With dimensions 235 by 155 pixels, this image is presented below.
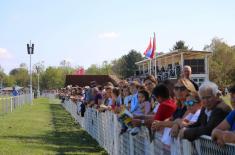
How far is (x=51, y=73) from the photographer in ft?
436

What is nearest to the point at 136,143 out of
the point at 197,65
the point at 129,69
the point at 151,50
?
the point at 151,50

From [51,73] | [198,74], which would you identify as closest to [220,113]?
[198,74]

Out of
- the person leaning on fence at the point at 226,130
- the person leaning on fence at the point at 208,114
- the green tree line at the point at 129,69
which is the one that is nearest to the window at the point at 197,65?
the green tree line at the point at 129,69

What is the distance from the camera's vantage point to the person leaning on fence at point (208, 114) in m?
4.91

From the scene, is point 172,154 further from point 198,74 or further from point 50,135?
point 198,74

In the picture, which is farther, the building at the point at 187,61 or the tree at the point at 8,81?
the tree at the point at 8,81

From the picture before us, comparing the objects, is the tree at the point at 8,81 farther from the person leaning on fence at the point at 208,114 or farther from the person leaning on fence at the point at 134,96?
the person leaning on fence at the point at 208,114

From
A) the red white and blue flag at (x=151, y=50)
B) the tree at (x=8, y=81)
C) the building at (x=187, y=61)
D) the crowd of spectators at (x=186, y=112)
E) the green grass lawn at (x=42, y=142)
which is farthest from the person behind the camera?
the tree at (x=8, y=81)

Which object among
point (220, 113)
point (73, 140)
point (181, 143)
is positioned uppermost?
point (220, 113)

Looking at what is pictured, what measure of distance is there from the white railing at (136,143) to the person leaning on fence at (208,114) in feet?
0.35

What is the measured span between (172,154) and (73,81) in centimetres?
5307

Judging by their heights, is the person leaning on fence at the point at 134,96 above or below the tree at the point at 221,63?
below

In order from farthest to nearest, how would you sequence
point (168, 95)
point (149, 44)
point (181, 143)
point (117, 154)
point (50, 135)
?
point (149, 44), point (50, 135), point (117, 154), point (168, 95), point (181, 143)

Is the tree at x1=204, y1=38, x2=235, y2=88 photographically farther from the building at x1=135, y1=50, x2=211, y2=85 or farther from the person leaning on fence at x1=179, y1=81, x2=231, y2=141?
the person leaning on fence at x1=179, y1=81, x2=231, y2=141
